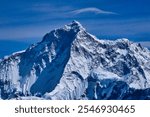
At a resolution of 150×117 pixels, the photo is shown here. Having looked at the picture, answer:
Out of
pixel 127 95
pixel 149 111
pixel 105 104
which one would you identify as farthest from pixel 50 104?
pixel 127 95

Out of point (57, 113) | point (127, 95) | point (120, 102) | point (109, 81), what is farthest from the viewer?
point (109, 81)

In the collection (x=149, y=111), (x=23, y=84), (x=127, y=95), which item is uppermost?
(x=23, y=84)

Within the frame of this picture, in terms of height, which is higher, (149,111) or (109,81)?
(109,81)

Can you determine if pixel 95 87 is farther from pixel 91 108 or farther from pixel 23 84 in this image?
pixel 91 108

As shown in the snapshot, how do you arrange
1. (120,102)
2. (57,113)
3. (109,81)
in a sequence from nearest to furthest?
(57,113) → (120,102) → (109,81)

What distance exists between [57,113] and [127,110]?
1961mm

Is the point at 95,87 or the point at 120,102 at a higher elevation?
the point at 95,87

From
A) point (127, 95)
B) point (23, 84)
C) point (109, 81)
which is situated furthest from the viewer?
point (23, 84)

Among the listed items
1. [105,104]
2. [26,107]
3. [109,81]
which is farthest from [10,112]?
[109,81]

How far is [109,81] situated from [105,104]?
556ft

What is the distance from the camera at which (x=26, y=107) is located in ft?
51.2

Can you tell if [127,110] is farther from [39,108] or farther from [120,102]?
[39,108]

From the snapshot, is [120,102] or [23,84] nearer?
[120,102]

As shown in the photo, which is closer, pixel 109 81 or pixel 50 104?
pixel 50 104
